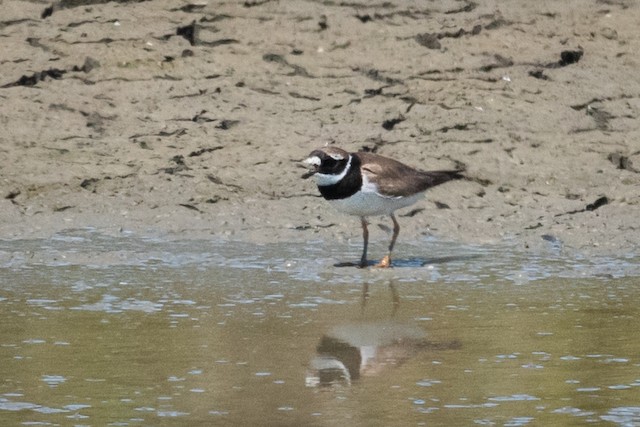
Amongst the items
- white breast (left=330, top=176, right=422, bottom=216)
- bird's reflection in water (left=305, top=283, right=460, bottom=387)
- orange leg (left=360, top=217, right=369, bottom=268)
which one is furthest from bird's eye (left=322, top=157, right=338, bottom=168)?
bird's reflection in water (left=305, top=283, right=460, bottom=387)

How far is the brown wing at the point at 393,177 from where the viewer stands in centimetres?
951

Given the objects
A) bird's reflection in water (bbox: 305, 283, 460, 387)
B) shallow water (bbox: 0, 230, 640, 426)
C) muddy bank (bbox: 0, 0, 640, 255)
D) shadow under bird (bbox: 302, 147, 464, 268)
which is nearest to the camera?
shallow water (bbox: 0, 230, 640, 426)

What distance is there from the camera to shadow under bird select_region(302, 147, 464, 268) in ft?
30.8

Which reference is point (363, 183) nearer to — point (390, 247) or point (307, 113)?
point (390, 247)

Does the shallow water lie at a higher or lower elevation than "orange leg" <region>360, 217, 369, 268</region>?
lower

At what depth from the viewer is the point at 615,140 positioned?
38.4ft

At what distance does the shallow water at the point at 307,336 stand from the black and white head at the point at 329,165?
20.4 inches

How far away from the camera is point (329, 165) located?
30.7ft

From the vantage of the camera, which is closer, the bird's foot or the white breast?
the bird's foot

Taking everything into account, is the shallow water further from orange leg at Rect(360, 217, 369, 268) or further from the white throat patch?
the white throat patch

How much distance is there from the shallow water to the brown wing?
1.45ft

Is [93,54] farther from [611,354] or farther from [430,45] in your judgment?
[611,354]

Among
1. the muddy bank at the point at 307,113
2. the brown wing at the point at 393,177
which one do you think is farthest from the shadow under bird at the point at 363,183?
the muddy bank at the point at 307,113

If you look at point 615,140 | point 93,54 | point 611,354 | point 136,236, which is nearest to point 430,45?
point 615,140
